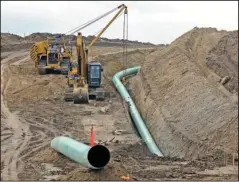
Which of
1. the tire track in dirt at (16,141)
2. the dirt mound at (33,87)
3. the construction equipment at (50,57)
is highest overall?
the construction equipment at (50,57)

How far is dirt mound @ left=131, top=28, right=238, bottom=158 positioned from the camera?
69.4ft

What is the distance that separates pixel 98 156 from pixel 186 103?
473 inches

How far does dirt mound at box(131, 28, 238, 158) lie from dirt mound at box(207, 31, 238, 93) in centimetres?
48

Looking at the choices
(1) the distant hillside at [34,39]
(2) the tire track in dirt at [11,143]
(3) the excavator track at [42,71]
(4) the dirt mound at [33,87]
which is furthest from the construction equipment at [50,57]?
(1) the distant hillside at [34,39]

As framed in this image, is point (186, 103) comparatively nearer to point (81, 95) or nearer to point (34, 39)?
point (81, 95)

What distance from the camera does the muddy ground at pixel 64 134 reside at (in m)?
16.7

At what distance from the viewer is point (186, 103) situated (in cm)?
2597

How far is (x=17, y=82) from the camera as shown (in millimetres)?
34125

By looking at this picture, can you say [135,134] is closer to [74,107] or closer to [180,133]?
[180,133]

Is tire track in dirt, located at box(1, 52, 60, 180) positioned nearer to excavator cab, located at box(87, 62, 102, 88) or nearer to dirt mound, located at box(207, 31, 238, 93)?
excavator cab, located at box(87, 62, 102, 88)

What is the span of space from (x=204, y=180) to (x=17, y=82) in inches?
810

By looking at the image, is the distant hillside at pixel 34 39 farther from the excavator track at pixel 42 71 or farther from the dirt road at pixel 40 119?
the dirt road at pixel 40 119

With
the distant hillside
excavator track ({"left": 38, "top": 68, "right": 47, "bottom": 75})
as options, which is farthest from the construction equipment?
the distant hillside

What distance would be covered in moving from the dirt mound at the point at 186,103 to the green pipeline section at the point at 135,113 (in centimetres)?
42
